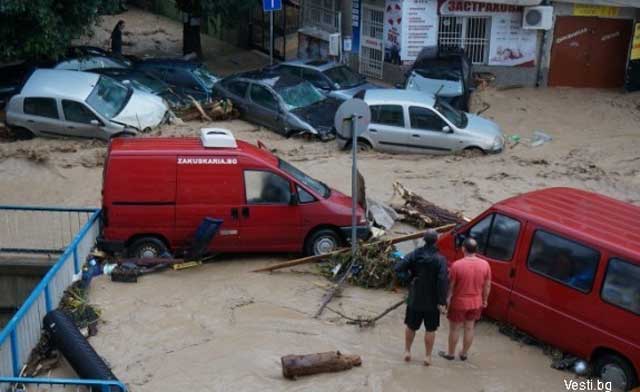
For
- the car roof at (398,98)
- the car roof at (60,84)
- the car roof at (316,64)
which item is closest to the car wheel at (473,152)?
the car roof at (398,98)

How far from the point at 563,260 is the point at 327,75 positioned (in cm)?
1280

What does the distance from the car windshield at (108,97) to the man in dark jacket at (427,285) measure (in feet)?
34.9

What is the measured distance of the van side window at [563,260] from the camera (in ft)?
31.4

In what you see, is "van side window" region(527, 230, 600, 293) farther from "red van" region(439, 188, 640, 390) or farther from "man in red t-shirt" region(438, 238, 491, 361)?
"man in red t-shirt" region(438, 238, 491, 361)

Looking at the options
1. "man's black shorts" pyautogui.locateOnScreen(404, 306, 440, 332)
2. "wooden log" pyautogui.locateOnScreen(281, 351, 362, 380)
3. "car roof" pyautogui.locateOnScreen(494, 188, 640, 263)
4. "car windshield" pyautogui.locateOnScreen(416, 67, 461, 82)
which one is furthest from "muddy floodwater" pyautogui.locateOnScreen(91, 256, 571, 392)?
"car windshield" pyautogui.locateOnScreen(416, 67, 461, 82)

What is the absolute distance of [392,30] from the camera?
79.8ft

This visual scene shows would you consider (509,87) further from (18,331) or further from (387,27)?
(18,331)

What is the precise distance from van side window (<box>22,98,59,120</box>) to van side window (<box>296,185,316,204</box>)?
7.70m

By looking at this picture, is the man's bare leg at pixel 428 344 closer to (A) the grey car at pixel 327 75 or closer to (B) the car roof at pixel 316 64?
(A) the grey car at pixel 327 75

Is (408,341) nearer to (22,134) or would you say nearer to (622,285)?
(622,285)

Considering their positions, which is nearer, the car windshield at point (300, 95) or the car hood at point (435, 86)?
the car windshield at point (300, 95)

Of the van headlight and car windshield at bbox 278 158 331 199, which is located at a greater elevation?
car windshield at bbox 278 158 331 199

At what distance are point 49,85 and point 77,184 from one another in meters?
3.25

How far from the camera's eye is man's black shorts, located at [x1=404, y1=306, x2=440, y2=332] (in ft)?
31.5
